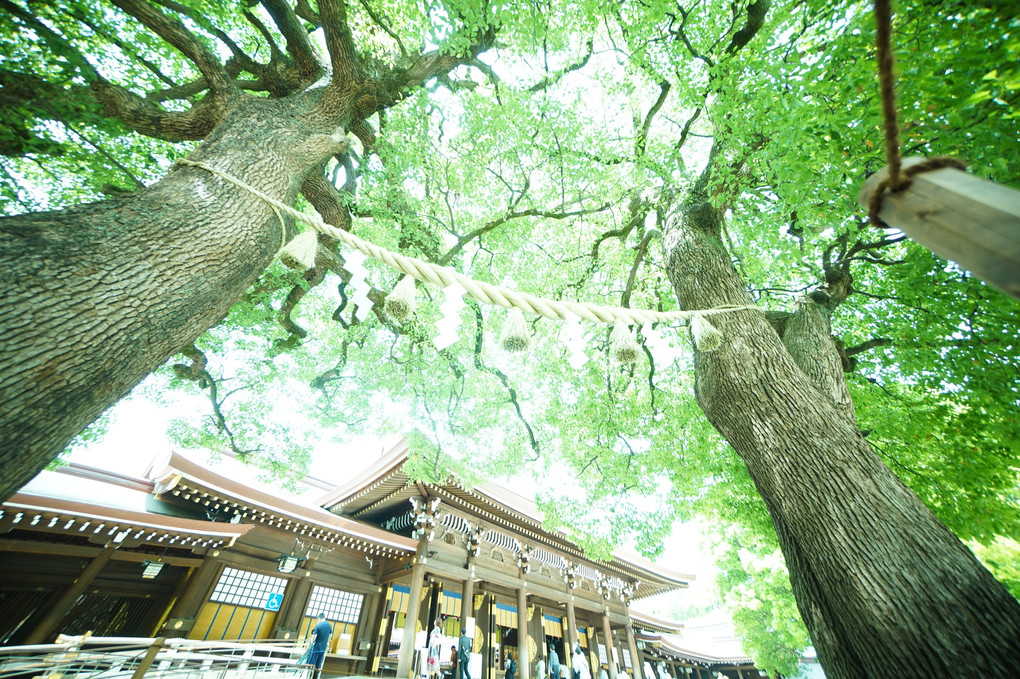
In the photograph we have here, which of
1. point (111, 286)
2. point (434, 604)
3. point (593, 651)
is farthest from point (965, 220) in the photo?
point (593, 651)

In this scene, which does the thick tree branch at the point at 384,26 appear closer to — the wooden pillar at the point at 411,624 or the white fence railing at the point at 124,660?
the white fence railing at the point at 124,660

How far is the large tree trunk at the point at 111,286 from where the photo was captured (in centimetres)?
146

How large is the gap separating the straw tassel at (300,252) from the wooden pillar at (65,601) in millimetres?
5948

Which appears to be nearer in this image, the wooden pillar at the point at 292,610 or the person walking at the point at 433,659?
the wooden pillar at the point at 292,610

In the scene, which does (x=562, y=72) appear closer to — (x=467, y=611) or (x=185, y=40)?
(x=185, y=40)

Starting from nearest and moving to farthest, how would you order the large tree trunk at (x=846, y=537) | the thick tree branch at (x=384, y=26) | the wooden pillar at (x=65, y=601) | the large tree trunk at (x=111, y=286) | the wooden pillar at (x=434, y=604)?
1. the large tree trunk at (x=846, y=537)
2. the large tree trunk at (x=111, y=286)
3. the thick tree branch at (x=384, y=26)
4. the wooden pillar at (x=65, y=601)
5. the wooden pillar at (x=434, y=604)

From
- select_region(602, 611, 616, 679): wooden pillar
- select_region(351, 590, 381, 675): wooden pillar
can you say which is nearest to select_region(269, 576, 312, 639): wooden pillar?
select_region(351, 590, 381, 675): wooden pillar

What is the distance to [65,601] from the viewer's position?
4664 millimetres

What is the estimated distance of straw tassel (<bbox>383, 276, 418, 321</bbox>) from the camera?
211 centimetres

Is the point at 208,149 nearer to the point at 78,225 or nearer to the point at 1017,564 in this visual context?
the point at 78,225

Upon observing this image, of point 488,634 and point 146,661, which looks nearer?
point 146,661

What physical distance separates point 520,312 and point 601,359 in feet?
13.5

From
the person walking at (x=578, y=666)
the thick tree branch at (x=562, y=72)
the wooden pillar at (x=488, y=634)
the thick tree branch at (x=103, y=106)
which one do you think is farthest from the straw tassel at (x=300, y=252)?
the person walking at (x=578, y=666)

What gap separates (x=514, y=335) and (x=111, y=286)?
76.6 inches
